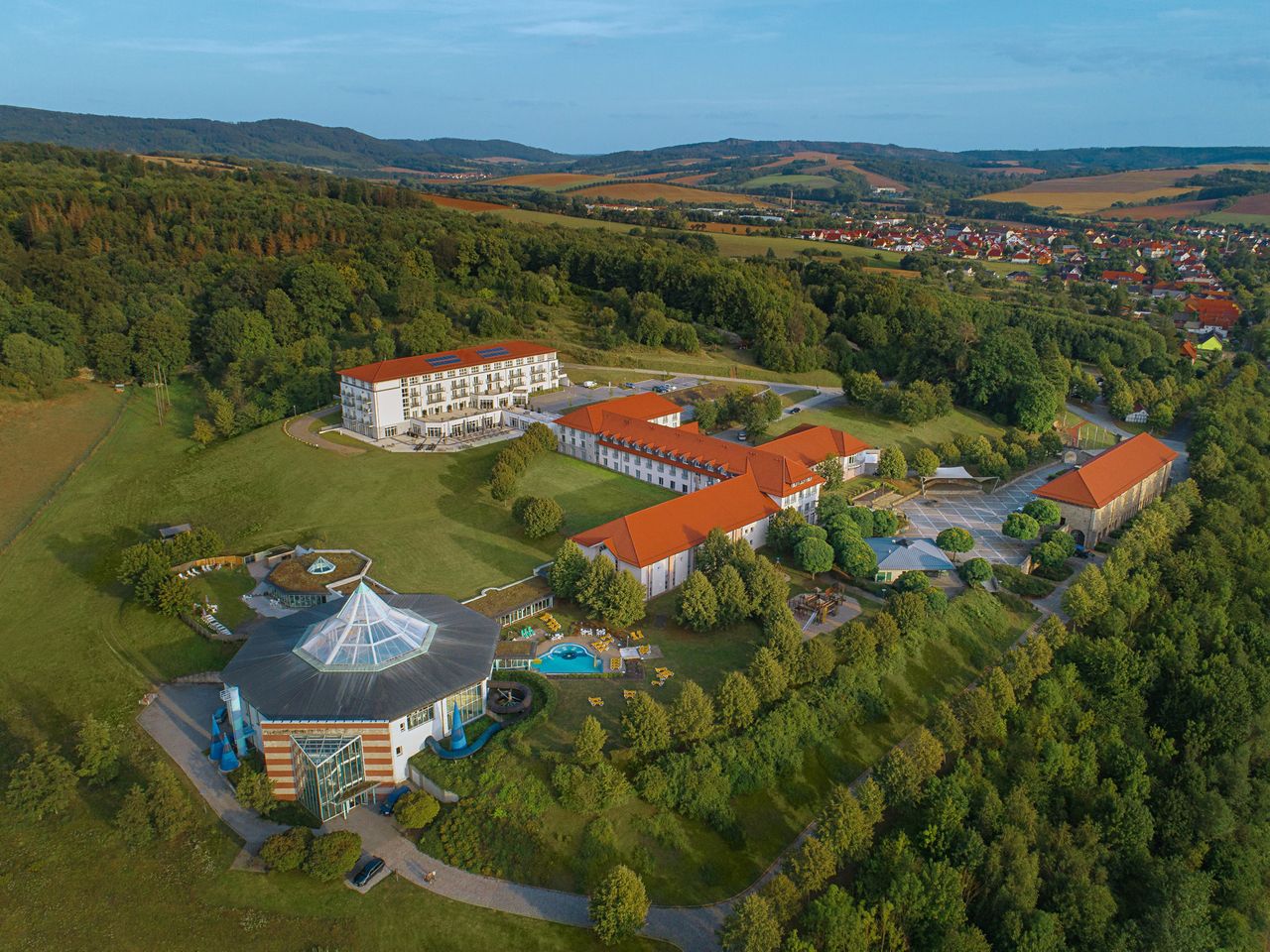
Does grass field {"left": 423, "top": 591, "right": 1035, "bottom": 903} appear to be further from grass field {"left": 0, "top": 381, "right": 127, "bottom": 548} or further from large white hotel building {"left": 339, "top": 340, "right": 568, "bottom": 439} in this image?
grass field {"left": 0, "top": 381, "right": 127, "bottom": 548}

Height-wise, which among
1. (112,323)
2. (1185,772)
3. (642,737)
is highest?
(112,323)

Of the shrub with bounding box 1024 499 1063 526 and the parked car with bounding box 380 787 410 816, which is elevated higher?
the shrub with bounding box 1024 499 1063 526

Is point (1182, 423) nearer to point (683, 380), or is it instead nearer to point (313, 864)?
point (683, 380)

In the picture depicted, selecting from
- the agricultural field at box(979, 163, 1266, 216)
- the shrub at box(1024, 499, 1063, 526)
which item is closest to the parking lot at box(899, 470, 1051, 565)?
the shrub at box(1024, 499, 1063, 526)

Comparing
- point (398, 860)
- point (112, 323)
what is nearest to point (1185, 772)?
point (398, 860)

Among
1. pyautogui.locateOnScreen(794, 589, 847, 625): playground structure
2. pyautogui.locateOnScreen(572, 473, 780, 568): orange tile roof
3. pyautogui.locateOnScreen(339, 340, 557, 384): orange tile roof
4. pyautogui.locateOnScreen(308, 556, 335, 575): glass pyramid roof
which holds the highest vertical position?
pyautogui.locateOnScreen(339, 340, 557, 384): orange tile roof

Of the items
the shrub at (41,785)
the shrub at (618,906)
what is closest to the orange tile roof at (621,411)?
the shrub at (41,785)

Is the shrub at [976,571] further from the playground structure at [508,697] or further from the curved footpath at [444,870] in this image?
the playground structure at [508,697]
